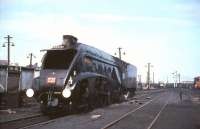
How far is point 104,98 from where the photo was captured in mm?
25547

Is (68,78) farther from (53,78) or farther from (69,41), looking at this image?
(69,41)

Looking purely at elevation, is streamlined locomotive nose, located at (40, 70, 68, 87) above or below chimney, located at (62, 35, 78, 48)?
below

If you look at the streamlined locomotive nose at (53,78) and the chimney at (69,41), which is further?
the chimney at (69,41)

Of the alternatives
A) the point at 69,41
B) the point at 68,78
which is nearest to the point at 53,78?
the point at 68,78

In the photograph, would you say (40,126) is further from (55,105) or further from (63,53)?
(63,53)

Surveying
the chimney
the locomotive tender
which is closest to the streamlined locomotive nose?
the locomotive tender

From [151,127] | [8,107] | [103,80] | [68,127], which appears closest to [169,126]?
[151,127]

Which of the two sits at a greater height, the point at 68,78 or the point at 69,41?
the point at 69,41

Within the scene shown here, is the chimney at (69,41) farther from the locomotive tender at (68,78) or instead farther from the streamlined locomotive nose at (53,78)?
the streamlined locomotive nose at (53,78)

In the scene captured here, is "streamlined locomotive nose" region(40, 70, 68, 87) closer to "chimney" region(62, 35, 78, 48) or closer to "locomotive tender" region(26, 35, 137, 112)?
"locomotive tender" region(26, 35, 137, 112)

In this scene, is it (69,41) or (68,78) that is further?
(69,41)

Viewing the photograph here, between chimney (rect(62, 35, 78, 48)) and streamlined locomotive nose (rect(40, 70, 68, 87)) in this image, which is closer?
streamlined locomotive nose (rect(40, 70, 68, 87))

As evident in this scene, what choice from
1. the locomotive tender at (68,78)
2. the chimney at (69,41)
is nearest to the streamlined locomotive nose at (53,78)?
the locomotive tender at (68,78)

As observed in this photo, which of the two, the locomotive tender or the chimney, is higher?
the chimney
